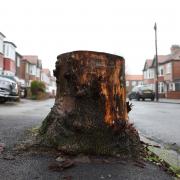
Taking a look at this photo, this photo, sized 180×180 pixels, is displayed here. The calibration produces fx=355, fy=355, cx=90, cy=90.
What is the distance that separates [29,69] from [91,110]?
6715 centimetres

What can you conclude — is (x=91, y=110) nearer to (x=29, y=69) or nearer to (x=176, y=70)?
(x=176, y=70)

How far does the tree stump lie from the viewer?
11.9 ft

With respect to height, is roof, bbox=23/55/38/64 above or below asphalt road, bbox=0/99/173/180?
above

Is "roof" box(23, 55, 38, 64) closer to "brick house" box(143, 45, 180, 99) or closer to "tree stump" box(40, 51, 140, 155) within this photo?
"brick house" box(143, 45, 180, 99)

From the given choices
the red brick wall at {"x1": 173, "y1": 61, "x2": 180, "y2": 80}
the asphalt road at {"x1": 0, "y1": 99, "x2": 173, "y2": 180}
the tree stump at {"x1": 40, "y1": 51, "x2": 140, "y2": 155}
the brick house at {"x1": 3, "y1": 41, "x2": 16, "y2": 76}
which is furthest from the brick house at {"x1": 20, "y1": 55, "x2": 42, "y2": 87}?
the asphalt road at {"x1": 0, "y1": 99, "x2": 173, "y2": 180}

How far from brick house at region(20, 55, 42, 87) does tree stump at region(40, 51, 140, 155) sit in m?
60.4

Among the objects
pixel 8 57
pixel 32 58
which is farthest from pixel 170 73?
pixel 32 58

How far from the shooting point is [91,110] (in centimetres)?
374

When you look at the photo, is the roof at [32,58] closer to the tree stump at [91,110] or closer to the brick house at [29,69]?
the brick house at [29,69]

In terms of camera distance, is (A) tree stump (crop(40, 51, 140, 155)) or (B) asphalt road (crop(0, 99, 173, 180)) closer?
(B) asphalt road (crop(0, 99, 173, 180))

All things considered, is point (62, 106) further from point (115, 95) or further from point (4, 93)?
point (4, 93)

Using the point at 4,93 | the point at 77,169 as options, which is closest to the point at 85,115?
the point at 77,169

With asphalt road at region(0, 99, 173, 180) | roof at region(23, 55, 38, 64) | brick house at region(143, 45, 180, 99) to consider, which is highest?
roof at region(23, 55, 38, 64)

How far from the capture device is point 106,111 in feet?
12.4
